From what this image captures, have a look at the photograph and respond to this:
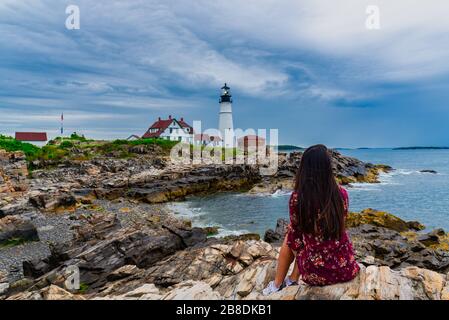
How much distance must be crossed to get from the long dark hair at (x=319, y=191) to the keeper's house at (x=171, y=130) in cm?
8301

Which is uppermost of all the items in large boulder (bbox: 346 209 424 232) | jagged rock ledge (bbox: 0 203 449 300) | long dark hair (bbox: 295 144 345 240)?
long dark hair (bbox: 295 144 345 240)

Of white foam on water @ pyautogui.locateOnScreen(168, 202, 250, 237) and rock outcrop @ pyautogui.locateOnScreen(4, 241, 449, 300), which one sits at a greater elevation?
rock outcrop @ pyautogui.locateOnScreen(4, 241, 449, 300)

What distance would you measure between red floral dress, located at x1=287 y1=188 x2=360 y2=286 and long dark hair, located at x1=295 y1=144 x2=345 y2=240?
14 centimetres

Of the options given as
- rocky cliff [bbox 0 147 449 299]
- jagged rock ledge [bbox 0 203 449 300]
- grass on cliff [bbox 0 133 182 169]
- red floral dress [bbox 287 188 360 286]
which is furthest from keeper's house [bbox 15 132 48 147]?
red floral dress [bbox 287 188 360 286]

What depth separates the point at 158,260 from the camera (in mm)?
11867

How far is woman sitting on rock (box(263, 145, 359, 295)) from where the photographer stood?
4.77m

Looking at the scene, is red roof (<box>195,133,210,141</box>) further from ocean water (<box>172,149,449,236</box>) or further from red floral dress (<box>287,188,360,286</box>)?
red floral dress (<box>287,188,360,286</box>)

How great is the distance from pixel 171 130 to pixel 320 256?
283ft

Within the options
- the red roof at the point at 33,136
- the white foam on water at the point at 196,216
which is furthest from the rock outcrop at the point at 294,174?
the red roof at the point at 33,136

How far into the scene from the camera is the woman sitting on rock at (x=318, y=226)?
4.77m

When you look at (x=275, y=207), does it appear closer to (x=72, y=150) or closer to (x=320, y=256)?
(x=320, y=256)

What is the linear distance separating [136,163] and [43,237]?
3671cm

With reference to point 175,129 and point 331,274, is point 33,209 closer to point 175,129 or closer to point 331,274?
point 331,274

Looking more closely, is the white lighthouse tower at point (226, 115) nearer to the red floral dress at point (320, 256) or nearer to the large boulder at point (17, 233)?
the large boulder at point (17, 233)
